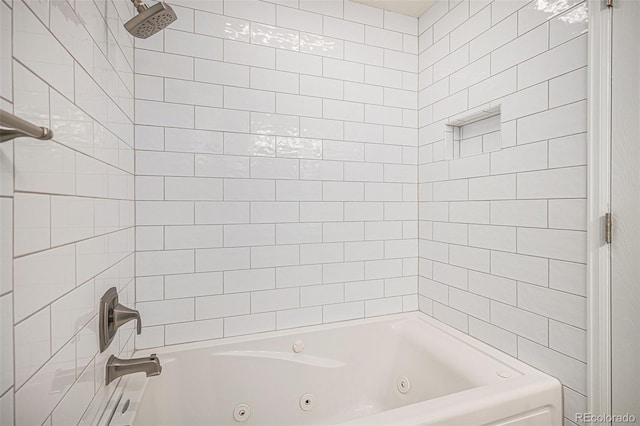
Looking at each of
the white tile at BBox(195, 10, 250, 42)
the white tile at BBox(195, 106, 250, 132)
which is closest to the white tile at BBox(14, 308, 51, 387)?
the white tile at BBox(195, 106, 250, 132)

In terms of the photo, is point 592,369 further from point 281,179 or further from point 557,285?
point 281,179

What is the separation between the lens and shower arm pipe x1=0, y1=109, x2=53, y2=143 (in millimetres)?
428

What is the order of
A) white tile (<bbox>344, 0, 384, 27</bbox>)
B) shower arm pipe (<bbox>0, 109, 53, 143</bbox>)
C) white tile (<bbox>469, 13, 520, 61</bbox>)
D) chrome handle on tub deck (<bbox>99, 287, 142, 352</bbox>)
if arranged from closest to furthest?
shower arm pipe (<bbox>0, 109, 53, 143</bbox>), chrome handle on tub deck (<bbox>99, 287, 142, 352</bbox>), white tile (<bbox>469, 13, 520, 61</bbox>), white tile (<bbox>344, 0, 384, 27</bbox>)

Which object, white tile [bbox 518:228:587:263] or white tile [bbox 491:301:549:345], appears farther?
white tile [bbox 491:301:549:345]

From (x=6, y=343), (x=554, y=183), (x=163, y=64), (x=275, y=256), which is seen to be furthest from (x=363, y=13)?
(x=6, y=343)

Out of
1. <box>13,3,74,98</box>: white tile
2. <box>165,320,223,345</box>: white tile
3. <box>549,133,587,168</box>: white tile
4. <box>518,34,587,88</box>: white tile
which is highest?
<box>518,34,587,88</box>: white tile

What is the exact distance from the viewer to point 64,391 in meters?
0.70

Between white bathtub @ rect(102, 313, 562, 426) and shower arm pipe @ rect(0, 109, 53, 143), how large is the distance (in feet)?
3.25

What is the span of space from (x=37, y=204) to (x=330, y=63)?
154 cm

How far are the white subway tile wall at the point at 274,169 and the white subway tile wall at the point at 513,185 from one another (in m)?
Result: 0.25

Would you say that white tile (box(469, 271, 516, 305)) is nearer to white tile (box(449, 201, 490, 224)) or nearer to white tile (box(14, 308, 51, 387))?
white tile (box(449, 201, 490, 224))

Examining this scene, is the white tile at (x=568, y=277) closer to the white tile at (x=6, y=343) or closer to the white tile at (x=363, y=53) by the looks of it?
the white tile at (x=363, y=53)

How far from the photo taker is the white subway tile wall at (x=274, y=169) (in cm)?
147

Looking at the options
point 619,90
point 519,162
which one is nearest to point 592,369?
point 519,162
